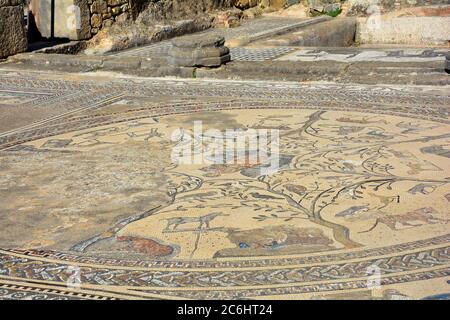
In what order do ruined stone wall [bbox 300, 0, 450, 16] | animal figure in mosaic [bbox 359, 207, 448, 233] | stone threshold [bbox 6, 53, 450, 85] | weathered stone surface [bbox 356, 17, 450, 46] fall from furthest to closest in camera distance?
ruined stone wall [bbox 300, 0, 450, 16]
weathered stone surface [bbox 356, 17, 450, 46]
stone threshold [bbox 6, 53, 450, 85]
animal figure in mosaic [bbox 359, 207, 448, 233]

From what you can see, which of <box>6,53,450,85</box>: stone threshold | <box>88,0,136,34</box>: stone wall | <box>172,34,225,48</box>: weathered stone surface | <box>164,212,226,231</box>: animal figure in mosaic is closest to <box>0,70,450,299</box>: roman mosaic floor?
<box>164,212,226,231</box>: animal figure in mosaic

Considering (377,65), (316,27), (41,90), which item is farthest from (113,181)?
(316,27)

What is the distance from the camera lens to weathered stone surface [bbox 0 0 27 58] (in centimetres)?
852

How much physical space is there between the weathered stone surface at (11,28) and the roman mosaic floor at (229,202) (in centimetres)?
235

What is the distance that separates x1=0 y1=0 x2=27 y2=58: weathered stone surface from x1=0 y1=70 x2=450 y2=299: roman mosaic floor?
235 centimetres

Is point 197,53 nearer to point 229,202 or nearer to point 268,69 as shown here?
point 268,69

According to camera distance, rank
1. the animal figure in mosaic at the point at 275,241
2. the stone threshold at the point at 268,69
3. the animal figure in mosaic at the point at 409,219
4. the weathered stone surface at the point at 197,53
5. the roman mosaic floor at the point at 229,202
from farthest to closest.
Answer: the weathered stone surface at the point at 197,53, the stone threshold at the point at 268,69, the animal figure in mosaic at the point at 409,219, the animal figure in mosaic at the point at 275,241, the roman mosaic floor at the point at 229,202

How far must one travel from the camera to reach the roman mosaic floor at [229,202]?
3055 mm

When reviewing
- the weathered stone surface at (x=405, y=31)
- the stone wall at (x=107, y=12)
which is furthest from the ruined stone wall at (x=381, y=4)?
the stone wall at (x=107, y=12)

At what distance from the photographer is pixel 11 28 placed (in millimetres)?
8680

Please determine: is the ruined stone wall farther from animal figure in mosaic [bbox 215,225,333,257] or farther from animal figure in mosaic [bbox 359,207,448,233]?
animal figure in mosaic [bbox 215,225,333,257]

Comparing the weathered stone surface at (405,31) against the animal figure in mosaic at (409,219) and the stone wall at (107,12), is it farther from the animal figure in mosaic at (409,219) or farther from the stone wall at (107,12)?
the animal figure in mosaic at (409,219)

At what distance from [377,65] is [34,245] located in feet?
15.4
